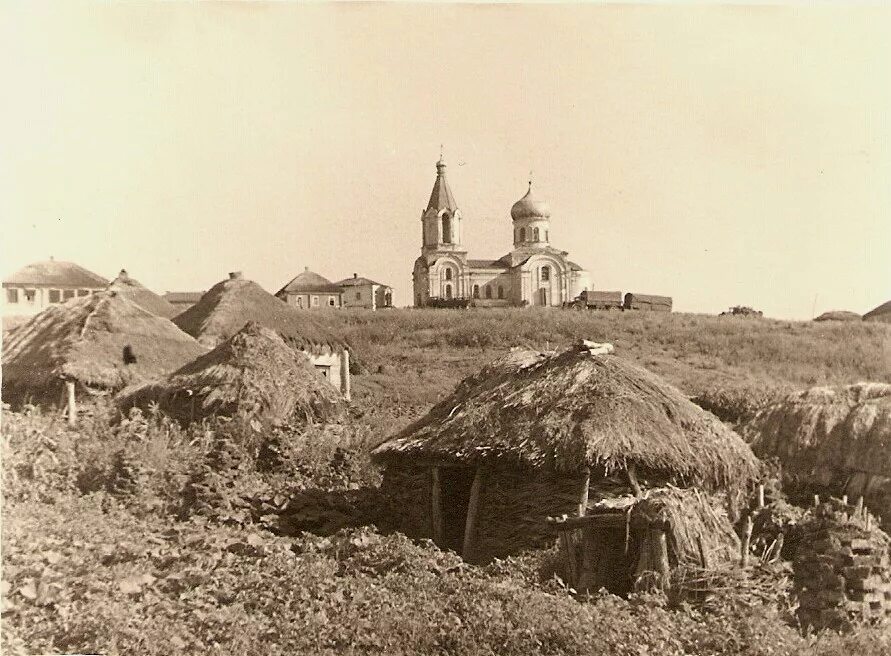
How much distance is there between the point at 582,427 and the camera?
31.7ft

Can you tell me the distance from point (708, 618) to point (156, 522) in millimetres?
5941

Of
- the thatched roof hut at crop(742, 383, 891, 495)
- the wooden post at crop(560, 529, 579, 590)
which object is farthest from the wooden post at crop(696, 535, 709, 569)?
the thatched roof hut at crop(742, 383, 891, 495)

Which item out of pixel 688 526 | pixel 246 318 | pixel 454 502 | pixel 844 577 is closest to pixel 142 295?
pixel 246 318

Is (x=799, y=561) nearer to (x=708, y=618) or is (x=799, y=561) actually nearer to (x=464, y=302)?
(x=708, y=618)

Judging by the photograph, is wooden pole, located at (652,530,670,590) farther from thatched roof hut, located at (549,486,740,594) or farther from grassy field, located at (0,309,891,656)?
grassy field, located at (0,309,891,656)

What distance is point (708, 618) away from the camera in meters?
7.27

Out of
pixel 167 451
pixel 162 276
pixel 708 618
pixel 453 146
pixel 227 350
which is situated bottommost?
pixel 708 618

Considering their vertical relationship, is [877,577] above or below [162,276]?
below

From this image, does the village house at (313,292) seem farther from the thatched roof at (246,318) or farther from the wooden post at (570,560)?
the wooden post at (570,560)

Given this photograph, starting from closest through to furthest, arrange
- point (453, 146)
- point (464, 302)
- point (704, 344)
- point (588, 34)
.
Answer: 1. point (588, 34)
2. point (453, 146)
3. point (704, 344)
4. point (464, 302)

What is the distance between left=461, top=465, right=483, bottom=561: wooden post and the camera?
10102mm

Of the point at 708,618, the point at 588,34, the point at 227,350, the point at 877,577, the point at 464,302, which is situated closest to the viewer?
the point at 708,618

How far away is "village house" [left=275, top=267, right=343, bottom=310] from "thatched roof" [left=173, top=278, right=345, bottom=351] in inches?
1215

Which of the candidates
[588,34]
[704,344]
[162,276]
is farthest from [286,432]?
[704,344]
